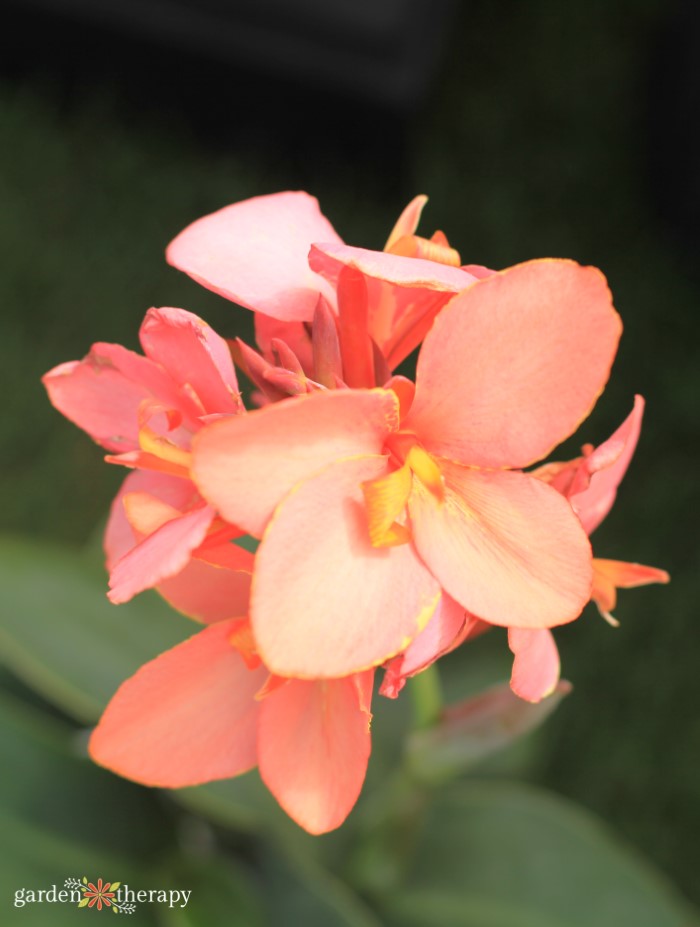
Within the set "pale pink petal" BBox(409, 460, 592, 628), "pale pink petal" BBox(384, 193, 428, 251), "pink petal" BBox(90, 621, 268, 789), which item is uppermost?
"pale pink petal" BBox(384, 193, 428, 251)

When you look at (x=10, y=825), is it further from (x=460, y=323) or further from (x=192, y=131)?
(x=192, y=131)

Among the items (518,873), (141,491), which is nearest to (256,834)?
(518,873)

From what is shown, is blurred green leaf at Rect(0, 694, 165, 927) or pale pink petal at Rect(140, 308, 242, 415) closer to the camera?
pale pink petal at Rect(140, 308, 242, 415)

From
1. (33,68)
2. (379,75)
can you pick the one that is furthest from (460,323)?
(33,68)

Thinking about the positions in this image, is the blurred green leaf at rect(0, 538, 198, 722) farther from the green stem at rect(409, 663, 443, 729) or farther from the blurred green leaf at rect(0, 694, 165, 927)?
the green stem at rect(409, 663, 443, 729)

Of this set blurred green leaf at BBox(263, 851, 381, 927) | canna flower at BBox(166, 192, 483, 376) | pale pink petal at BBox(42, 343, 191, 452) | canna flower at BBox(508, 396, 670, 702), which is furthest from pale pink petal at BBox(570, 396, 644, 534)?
blurred green leaf at BBox(263, 851, 381, 927)
